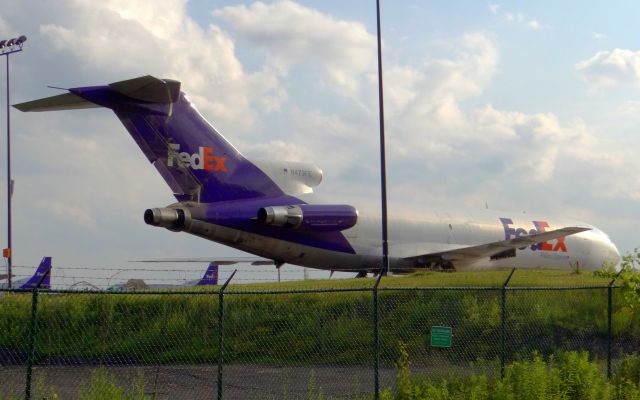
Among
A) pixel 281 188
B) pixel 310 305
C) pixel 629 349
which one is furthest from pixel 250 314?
pixel 629 349

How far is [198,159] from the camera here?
74.7 ft

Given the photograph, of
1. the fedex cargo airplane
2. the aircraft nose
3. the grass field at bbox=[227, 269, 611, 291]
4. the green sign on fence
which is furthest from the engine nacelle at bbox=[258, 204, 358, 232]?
the aircraft nose

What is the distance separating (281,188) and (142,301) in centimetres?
697

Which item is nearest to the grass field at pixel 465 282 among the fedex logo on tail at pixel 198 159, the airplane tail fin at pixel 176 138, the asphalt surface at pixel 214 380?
the airplane tail fin at pixel 176 138

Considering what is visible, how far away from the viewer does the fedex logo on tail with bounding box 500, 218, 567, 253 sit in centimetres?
3080

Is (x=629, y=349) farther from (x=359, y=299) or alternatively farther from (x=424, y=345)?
(x=359, y=299)

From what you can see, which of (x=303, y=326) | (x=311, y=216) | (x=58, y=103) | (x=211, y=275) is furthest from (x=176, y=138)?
(x=211, y=275)

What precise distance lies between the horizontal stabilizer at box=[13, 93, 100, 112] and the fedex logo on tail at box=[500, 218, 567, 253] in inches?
677

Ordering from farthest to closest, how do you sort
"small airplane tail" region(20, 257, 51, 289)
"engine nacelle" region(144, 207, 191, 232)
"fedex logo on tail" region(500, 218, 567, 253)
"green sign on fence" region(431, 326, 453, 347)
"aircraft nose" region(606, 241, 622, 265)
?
"aircraft nose" region(606, 241, 622, 265), "fedex logo on tail" region(500, 218, 567, 253), "engine nacelle" region(144, 207, 191, 232), "green sign on fence" region(431, 326, 453, 347), "small airplane tail" region(20, 257, 51, 289)

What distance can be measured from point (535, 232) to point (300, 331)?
16.7m

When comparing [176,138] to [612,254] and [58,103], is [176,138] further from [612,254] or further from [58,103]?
[612,254]

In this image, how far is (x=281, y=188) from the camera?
24.5m

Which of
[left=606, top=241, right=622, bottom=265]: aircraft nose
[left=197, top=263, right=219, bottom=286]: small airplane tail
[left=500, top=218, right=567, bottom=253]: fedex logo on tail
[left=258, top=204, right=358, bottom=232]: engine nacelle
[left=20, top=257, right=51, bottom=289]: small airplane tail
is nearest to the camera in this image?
[left=20, top=257, right=51, bottom=289]: small airplane tail

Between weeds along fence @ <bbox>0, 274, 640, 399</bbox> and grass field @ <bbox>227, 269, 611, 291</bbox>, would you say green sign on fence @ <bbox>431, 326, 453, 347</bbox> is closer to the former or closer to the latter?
weeds along fence @ <bbox>0, 274, 640, 399</bbox>
